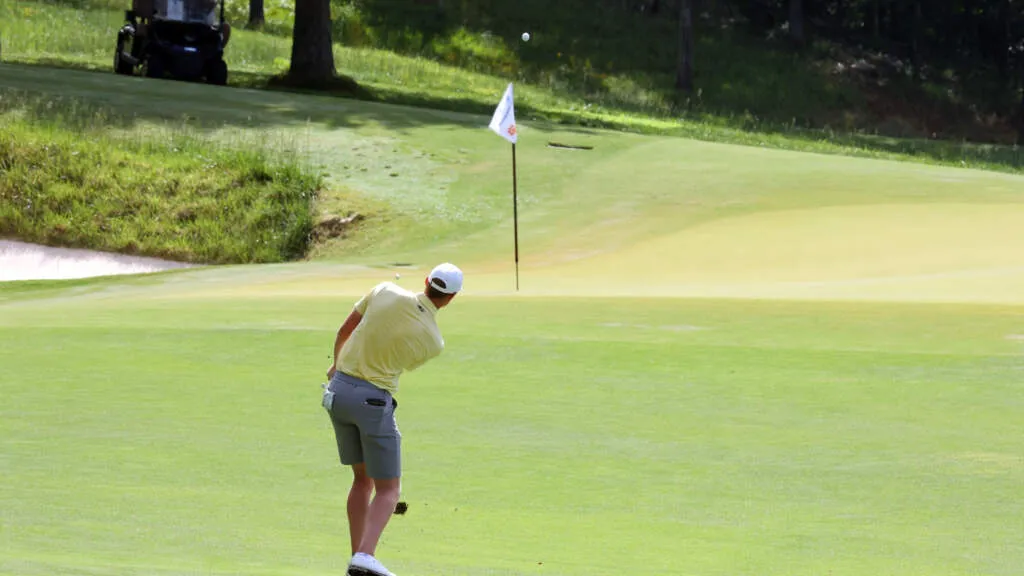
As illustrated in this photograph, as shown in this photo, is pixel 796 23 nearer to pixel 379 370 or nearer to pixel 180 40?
pixel 180 40

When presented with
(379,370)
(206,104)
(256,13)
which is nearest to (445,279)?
(379,370)

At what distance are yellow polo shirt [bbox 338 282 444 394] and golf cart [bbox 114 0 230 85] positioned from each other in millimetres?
35574

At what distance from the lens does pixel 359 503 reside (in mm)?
9625

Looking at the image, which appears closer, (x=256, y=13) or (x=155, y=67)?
(x=155, y=67)

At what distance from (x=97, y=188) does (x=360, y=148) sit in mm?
5505

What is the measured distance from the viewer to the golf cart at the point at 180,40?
43.6 metres

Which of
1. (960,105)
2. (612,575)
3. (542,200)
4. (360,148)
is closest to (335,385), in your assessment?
(612,575)

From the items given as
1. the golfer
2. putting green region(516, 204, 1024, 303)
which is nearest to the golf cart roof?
putting green region(516, 204, 1024, 303)

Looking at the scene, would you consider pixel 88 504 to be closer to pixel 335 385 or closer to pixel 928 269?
pixel 335 385

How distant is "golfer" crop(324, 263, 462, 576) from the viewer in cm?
916

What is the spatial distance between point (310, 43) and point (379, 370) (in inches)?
1469

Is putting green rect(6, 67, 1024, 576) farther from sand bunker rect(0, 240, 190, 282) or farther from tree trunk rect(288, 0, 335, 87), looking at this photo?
tree trunk rect(288, 0, 335, 87)

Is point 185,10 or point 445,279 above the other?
point 445,279

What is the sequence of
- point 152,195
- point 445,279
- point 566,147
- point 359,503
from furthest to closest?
point 566,147 → point 152,195 → point 359,503 → point 445,279
